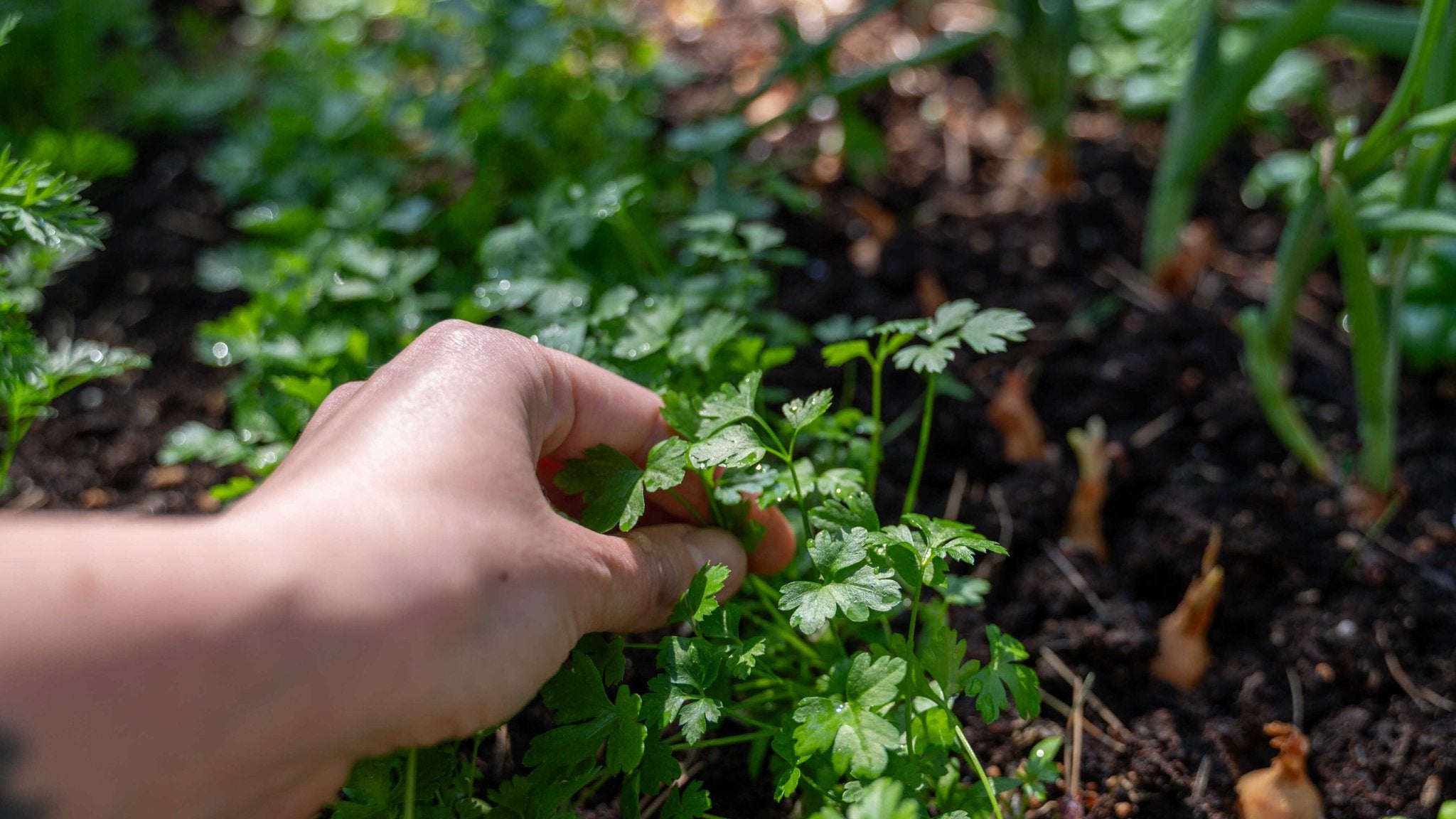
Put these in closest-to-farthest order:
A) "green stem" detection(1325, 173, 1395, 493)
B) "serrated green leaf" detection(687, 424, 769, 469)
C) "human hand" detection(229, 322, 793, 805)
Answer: "human hand" detection(229, 322, 793, 805) < "serrated green leaf" detection(687, 424, 769, 469) < "green stem" detection(1325, 173, 1395, 493)

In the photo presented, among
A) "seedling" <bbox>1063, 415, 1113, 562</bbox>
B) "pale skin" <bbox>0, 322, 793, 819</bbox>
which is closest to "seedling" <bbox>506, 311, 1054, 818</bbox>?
"pale skin" <bbox>0, 322, 793, 819</bbox>

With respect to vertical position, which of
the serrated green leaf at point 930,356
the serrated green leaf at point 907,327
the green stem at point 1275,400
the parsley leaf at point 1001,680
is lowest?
the green stem at point 1275,400

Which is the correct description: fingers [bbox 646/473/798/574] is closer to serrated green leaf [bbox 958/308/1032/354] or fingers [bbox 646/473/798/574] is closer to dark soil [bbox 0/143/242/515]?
serrated green leaf [bbox 958/308/1032/354]

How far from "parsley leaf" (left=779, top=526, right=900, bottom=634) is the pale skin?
192 mm

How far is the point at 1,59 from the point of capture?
2.59 meters

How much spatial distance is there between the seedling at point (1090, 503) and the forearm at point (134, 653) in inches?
52.0

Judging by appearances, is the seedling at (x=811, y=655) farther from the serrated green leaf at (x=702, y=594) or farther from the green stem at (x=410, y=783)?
the green stem at (x=410, y=783)

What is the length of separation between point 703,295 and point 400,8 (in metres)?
1.85

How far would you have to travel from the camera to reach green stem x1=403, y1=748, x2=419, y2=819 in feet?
3.53

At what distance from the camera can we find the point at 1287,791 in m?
1.35

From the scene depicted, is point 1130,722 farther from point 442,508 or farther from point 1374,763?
point 442,508

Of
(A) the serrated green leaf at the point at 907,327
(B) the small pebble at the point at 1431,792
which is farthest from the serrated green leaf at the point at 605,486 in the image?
(B) the small pebble at the point at 1431,792

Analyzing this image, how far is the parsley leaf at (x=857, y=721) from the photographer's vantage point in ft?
3.49

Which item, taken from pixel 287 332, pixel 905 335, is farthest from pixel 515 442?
pixel 287 332
